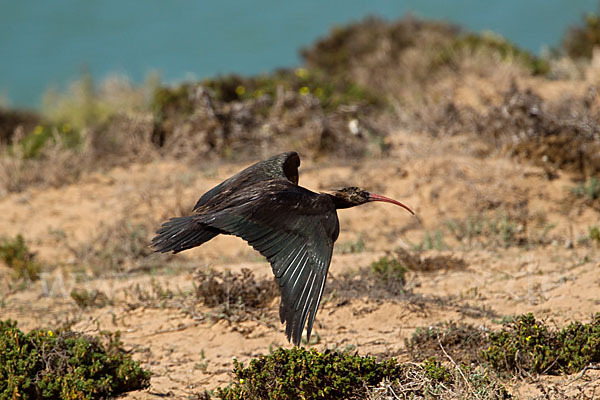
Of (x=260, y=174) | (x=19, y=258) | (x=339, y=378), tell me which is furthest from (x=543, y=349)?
(x=19, y=258)

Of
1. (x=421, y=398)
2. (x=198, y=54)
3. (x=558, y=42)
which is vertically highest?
(x=198, y=54)

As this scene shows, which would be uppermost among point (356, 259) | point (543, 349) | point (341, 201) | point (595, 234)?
point (341, 201)

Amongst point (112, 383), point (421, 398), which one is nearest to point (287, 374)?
point (421, 398)

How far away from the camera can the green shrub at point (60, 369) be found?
205 inches

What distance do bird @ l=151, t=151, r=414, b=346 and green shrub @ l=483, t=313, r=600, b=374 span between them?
135cm

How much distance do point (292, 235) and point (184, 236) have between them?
31.5 inches

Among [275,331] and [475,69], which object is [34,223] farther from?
[475,69]

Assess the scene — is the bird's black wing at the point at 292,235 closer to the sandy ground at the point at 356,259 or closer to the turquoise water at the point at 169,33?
the sandy ground at the point at 356,259

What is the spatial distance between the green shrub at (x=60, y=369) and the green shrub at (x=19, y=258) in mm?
2929

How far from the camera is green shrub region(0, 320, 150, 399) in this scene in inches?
205

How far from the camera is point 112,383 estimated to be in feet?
17.8

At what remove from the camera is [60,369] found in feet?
17.6

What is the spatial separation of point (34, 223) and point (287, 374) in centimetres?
670

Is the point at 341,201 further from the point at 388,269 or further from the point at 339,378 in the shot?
the point at 339,378
